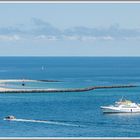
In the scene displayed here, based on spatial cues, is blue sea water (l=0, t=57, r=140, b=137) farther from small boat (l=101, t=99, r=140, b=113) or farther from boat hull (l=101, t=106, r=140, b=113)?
→ small boat (l=101, t=99, r=140, b=113)

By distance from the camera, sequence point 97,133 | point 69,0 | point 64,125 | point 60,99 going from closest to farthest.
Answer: point 69,0 < point 97,133 < point 64,125 < point 60,99

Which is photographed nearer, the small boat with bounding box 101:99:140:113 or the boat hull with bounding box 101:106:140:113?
the boat hull with bounding box 101:106:140:113

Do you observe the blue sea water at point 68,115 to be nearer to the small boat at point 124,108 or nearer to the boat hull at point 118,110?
the boat hull at point 118,110

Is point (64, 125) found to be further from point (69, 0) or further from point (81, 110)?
point (69, 0)

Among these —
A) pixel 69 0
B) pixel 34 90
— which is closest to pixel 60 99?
pixel 34 90

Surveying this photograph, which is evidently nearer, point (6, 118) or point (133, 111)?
point (6, 118)

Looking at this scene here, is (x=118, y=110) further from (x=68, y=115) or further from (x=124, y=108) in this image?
(x=68, y=115)

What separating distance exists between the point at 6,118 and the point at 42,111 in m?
10.1

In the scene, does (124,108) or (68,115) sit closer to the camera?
(68,115)

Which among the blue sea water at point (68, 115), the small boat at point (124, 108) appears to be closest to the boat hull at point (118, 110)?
the small boat at point (124, 108)

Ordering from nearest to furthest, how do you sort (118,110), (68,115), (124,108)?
(68,115)
(118,110)
(124,108)

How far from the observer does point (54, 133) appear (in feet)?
263

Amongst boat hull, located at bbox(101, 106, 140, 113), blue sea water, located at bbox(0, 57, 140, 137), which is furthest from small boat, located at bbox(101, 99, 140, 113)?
blue sea water, located at bbox(0, 57, 140, 137)

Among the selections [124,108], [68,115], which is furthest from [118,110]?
[68,115]
